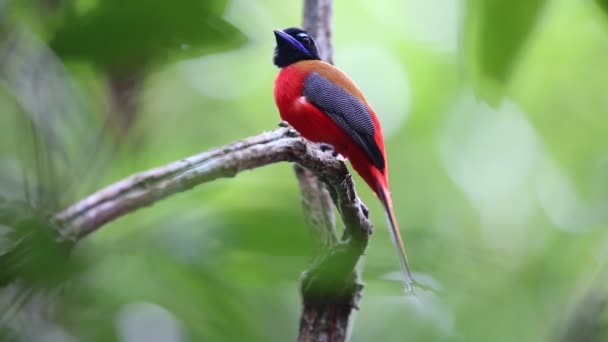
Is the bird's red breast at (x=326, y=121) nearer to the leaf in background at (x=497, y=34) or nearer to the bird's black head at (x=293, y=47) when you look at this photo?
the bird's black head at (x=293, y=47)

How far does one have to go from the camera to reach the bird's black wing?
9.92 ft

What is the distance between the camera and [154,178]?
6.04 feet

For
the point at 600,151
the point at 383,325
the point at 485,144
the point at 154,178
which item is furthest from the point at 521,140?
the point at 154,178

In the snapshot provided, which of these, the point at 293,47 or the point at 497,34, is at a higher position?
the point at 293,47

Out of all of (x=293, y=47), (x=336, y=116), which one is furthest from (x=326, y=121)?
(x=293, y=47)

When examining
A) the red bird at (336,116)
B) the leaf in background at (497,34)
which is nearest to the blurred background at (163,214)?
the leaf in background at (497,34)

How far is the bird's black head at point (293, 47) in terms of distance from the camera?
3.52m

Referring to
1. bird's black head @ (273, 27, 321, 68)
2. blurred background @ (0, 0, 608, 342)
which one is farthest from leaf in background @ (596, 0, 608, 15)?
bird's black head @ (273, 27, 321, 68)

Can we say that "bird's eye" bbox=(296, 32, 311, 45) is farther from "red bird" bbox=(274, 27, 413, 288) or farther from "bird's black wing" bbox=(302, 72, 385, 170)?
"bird's black wing" bbox=(302, 72, 385, 170)

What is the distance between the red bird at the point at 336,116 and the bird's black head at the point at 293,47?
0.20 meters

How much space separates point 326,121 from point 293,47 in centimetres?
72

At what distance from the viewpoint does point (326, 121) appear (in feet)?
10.2

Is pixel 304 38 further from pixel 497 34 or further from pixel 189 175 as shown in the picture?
pixel 497 34

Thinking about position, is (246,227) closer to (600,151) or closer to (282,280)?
(282,280)
